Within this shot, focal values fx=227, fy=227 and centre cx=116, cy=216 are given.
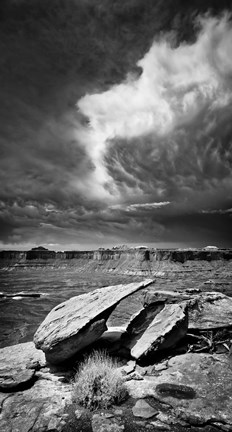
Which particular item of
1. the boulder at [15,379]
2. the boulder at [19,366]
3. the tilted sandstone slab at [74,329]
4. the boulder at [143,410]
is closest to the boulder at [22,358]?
the boulder at [19,366]

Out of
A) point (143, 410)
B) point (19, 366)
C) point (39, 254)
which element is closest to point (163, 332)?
point (143, 410)

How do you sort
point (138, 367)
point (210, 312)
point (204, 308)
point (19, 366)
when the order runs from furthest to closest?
point (204, 308)
point (210, 312)
point (19, 366)
point (138, 367)

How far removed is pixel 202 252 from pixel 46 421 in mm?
120681

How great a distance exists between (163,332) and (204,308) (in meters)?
3.07

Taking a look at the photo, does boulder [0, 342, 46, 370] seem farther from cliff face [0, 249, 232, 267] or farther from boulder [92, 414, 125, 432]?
cliff face [0, 249, 232, 267]

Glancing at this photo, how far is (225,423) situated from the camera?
4594 millimetres

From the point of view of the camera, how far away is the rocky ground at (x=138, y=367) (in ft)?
15.9

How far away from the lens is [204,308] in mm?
9844

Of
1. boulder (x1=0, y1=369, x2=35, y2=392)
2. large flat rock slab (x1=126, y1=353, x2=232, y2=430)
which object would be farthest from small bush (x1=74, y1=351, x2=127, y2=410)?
boulder (x1=0, y1=369, x2=35, y2=392)

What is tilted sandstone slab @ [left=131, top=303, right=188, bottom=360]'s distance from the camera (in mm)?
7418

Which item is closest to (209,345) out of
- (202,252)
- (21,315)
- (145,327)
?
(145,327)

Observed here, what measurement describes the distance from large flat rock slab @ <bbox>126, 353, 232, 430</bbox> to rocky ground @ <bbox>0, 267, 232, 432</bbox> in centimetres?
2

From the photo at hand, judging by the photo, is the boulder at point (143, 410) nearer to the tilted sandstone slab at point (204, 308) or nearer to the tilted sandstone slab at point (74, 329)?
the tilted sandstone slab at point (74, 329)

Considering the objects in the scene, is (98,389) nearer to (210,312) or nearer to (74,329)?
(74,329)
